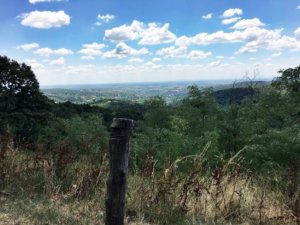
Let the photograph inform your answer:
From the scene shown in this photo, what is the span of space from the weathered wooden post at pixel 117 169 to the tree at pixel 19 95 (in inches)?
1089

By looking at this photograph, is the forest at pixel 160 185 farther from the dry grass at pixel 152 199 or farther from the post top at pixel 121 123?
the post top at pixel 121 123

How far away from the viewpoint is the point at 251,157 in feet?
29.5

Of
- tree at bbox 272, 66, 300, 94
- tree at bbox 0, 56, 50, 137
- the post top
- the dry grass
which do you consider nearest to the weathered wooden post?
the post top

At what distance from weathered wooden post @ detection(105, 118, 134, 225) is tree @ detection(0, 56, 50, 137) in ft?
90.7

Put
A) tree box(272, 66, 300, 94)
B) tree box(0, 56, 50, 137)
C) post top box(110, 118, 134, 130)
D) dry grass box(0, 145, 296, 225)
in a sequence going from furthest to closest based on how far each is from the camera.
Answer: tree box(272, 66, 300, 94) < tree box(0, 56, 50, 137) < dry grass box(0, 145, 296, 225) < post top box(110, 118, 134, 130)

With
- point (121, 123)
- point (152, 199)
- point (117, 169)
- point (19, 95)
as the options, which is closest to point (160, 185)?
point (152, 199)

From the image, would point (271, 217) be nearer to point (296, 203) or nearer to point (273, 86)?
point (296, 203)

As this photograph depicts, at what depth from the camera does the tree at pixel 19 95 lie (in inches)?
1195

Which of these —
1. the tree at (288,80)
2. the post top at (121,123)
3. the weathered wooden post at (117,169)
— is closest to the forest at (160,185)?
the weathered wooden post at (117,169)

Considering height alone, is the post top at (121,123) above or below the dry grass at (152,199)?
above

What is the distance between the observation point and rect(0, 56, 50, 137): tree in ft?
99.6

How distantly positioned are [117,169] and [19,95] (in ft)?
95.1

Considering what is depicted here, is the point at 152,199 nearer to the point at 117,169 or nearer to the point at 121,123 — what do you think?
the point at 117,169

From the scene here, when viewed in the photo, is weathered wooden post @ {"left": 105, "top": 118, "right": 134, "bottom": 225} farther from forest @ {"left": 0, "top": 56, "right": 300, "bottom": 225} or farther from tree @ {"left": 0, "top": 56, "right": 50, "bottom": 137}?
tree @ {"left": 0, "top": 56, "right": 50, "bottom": 137}
